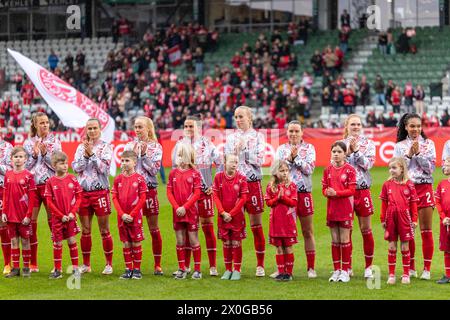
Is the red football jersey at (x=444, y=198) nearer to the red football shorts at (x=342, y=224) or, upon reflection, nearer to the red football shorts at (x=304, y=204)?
the red football shorts at (x=342, y=224)

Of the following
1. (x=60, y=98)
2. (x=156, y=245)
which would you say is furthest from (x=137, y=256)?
(x=60, y=98)

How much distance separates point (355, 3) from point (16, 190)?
31.3 m

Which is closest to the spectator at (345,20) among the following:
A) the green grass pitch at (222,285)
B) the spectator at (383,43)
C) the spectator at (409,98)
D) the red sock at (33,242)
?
the spectator at (383,43)

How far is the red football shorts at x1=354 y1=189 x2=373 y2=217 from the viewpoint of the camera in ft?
37.3

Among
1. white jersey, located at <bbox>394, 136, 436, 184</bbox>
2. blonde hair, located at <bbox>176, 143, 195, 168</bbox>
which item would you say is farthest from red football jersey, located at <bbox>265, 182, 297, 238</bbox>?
white jersey, located at <bbox>394, 136, 436, 184</bbox>

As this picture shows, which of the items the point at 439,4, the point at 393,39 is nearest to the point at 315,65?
the point at 393,39

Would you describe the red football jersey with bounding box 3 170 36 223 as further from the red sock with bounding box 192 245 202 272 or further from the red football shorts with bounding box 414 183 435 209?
the red football shorts with bounding box 414 183 435 209

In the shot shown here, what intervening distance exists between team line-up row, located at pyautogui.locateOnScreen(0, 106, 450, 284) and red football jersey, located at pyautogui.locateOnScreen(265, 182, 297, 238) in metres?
0.01

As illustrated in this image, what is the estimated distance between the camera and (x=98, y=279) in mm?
11469

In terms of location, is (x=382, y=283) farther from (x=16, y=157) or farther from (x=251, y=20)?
(x=251, y=20)

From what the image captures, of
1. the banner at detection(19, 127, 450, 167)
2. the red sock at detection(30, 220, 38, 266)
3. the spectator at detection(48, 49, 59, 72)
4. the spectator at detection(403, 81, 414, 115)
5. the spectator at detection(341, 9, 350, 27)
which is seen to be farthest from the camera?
the spectator at detection(48, 49, 59, 72)

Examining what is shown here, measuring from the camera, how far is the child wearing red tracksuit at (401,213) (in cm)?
1088
